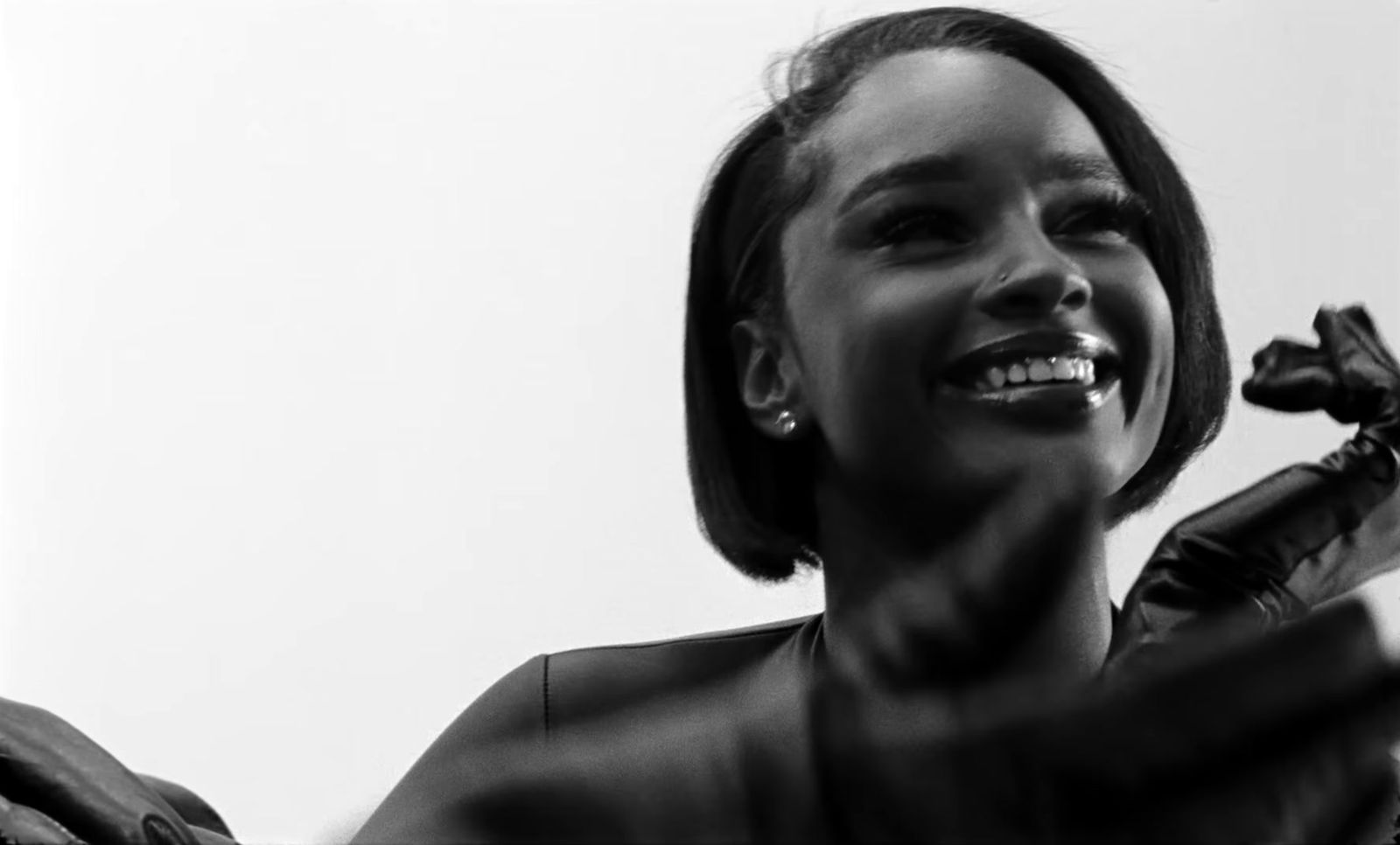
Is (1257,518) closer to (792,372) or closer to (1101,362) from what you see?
(1101,362)

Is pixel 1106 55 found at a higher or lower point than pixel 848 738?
higher

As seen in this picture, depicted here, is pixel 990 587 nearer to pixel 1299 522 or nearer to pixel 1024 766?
pixel 1299 522

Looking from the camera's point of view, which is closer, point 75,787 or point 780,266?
point 75,787

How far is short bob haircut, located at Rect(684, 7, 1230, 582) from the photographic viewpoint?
0.63m

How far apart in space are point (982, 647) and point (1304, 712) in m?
0.14

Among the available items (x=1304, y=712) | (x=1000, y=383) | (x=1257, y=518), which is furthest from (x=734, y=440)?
(x=1304, y=712)

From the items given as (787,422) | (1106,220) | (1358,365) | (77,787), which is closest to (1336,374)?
(1358,365)

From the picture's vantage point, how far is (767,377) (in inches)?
26.0

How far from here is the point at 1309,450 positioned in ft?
2.17

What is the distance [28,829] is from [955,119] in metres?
0.38

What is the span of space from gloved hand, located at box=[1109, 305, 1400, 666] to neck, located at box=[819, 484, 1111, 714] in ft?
0.08

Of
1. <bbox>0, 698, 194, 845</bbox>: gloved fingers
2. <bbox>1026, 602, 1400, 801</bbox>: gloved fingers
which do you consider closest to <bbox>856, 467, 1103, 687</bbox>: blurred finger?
<bbox>1026, 602, 1400, 801</bbox>: gloved fingers

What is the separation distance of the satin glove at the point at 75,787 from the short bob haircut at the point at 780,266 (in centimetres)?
26

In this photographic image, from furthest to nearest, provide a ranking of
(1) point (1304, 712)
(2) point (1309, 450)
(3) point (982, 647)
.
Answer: (2) point (1309, 450) < (3) point (982, 647) < (1) point (1304, 712)
